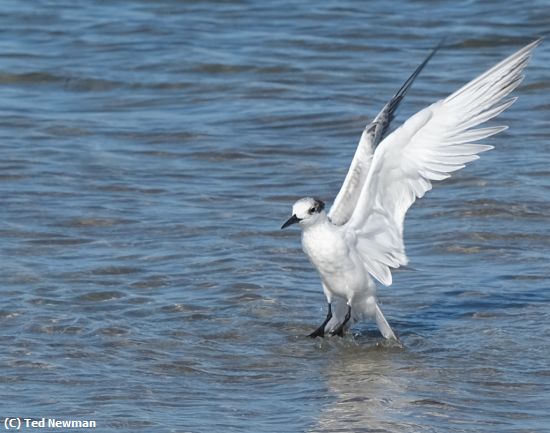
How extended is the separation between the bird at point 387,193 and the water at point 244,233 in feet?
1.02

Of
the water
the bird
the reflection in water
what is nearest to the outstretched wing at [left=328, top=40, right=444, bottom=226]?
the bird

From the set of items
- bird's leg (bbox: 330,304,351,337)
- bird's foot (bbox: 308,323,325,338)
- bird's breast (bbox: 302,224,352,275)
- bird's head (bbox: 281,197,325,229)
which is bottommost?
bird's leg (bbox: 330,304,351,337)

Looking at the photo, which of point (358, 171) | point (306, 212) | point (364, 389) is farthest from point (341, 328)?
point (364, 389)

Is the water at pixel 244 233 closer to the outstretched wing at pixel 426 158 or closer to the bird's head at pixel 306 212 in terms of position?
the outstretched wing at pixel 426 158

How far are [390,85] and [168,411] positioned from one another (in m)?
7.96

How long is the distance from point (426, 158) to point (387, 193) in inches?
12.1

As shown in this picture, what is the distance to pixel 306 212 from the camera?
7805 millimetres

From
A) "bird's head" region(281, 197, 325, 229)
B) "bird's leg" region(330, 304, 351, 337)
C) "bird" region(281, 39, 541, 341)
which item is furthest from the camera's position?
"bird's leg" region(330, 304, 351, 337)

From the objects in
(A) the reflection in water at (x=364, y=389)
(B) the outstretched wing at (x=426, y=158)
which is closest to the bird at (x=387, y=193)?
(B) the outstretched wing at (x=426, y=158)

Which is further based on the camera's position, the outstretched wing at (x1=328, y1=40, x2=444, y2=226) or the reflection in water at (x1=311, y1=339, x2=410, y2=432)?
the outstretched wing at (x1=328, y1=40, x2=444, y2=226)

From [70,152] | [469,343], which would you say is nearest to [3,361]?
[469,343]

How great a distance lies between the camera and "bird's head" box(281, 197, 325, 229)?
7793 mm

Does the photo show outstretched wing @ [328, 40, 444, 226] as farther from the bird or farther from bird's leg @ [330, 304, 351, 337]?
bird's leg @ [330, 304, 351, 337]

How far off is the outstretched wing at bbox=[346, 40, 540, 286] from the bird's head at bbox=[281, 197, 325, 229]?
0.26 metres
